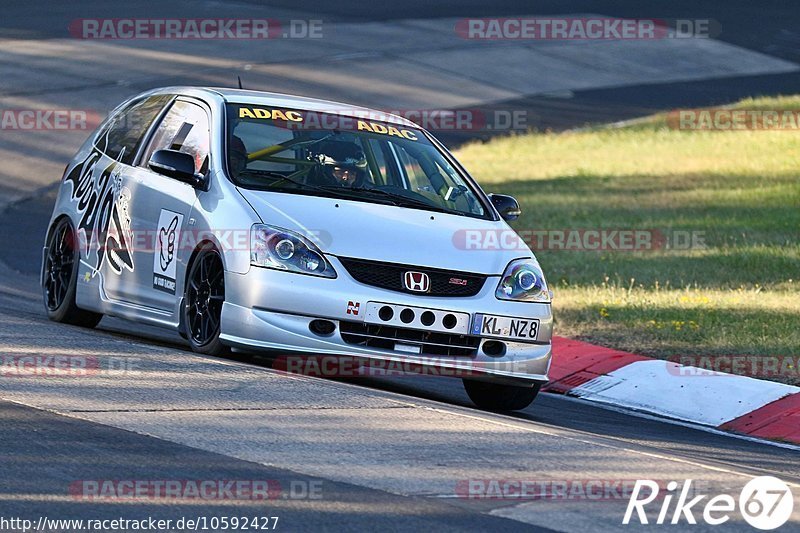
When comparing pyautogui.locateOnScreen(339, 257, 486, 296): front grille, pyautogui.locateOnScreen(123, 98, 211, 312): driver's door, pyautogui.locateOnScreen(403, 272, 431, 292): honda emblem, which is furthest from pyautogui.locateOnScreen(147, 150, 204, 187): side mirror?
pyautogui.locateOnScreen(403, 272, 431, 292): honda emblem

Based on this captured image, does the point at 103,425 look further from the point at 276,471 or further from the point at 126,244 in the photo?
the point at 126,244

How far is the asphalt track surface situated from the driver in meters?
1.23

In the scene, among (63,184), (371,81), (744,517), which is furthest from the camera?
(371,81)

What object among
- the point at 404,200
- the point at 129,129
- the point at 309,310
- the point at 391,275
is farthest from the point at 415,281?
the point at 129,129

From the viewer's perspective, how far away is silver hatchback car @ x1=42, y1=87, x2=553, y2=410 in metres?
8.88

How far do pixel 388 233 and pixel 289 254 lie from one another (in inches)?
23.4

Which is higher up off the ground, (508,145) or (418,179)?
(418,179)

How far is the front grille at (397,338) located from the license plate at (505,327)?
10 cm

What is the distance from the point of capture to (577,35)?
35.8 metres

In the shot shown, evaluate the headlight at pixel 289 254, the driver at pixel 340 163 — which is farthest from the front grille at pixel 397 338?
the driver at pixel 340 163

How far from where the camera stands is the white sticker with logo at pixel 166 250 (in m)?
9.67

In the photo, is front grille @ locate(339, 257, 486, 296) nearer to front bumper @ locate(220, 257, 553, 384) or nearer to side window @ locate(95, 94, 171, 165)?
front bumper @ locate(220, 257, 553, 384)

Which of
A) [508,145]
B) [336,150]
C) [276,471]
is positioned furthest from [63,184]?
[508,145]

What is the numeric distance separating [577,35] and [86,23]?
11.0 metres
